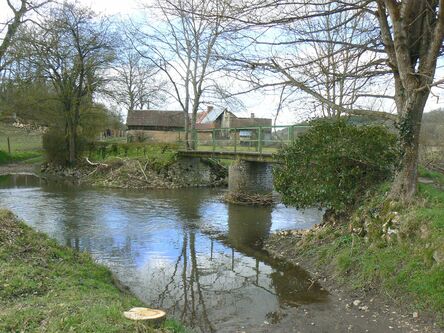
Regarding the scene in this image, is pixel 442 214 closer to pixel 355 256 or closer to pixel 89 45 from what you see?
pixel 355 256

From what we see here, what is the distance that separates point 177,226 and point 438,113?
36.7ft

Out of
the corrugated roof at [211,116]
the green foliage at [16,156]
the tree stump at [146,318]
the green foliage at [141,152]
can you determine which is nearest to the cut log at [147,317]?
the tree stump at [146,318]

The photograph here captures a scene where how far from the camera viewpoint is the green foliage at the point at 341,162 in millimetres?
10188

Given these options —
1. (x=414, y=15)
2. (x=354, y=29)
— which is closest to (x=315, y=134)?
(x=354, y=29)

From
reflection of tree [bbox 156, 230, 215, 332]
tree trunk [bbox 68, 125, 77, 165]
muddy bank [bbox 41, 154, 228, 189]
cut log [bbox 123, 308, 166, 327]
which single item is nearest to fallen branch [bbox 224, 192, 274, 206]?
muddy bank [bbox 41, 154, 228, 189]

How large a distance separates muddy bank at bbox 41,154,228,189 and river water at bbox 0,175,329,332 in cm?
386

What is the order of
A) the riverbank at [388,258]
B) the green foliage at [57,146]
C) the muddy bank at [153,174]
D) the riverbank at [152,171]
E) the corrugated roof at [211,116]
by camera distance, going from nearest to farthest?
the riverbank at [388,258]
the muddy bank at [153,174]
the riverbank at [152,171]
the green foliage at [57,146]
the corrugated roof at [211,116]

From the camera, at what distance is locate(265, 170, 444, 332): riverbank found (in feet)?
21.6

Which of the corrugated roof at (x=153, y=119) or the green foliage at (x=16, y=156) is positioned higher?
the corrugated roof at (x=153, y=119)

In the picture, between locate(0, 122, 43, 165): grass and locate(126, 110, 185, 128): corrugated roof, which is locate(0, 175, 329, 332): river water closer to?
locate(0, 122, 43, 165): grass

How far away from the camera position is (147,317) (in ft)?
14.7

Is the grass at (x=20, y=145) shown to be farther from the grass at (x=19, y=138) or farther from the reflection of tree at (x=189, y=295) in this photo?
the reflection of tree at (x=189, y=295)

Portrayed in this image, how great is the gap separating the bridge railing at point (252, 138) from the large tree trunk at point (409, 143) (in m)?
6.35

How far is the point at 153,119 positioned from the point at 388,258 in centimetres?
4343
